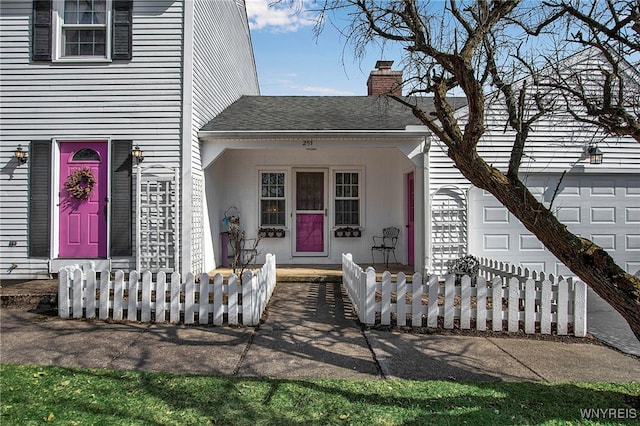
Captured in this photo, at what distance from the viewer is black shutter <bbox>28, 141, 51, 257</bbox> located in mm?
7633

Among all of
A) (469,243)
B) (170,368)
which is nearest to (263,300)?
(170,368)

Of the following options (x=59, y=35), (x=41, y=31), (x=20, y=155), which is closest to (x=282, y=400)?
(x=20, y=155)

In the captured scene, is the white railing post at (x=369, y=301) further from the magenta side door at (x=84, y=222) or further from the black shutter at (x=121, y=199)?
the magenta side door at (x=84, y=222)

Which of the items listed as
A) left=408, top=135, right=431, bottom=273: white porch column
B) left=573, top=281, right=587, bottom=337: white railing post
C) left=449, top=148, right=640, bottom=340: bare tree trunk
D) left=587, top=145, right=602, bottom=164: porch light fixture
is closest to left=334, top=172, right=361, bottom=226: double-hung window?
left=408, top=135, right=431, bottom=273: white porch column

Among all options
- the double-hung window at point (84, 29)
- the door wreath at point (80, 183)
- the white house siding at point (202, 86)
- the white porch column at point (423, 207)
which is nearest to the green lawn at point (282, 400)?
the white house siding at point (202, 86)

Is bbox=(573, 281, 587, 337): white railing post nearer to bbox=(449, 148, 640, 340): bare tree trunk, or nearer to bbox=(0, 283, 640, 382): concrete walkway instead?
bbox=(0, 283, 640, 382): concrete walkway

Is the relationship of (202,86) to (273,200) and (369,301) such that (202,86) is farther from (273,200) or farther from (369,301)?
(369,301)

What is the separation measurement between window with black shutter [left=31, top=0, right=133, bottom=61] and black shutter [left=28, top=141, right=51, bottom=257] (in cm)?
177

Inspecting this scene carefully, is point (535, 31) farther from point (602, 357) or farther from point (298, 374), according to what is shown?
point (298, 374)

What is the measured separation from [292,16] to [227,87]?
6.13 m

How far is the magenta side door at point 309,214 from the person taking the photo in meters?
10.4

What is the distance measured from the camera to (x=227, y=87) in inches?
425

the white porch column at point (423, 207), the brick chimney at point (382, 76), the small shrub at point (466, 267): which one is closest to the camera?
the small shrub at point (466, 267)

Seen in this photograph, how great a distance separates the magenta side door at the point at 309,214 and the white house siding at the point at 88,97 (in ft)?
11.8
